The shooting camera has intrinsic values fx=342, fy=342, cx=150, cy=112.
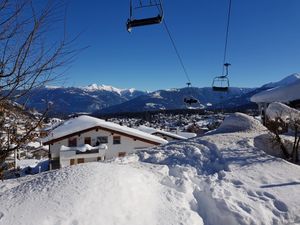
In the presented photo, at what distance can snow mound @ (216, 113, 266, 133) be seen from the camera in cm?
1356

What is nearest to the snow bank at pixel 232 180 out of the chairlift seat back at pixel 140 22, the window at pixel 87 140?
the chairlift seat back at pixel 140 22

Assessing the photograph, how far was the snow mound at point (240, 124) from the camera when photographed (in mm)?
13555

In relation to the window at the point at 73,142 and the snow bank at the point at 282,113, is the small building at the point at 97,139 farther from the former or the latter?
the snow bank at the point at 282,113

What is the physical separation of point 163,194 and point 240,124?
8.36 metres

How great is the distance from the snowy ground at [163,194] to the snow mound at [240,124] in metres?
4.83

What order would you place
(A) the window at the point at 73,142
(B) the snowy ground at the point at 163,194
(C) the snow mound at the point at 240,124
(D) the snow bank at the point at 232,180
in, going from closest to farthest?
(B) the snowy ground at the point at 163,194 < (D) the snow bank at the point at 232,180 < (C) the snow mound at the point at 240,124 < (A) the window at the point at 73,142

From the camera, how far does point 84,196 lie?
5578 millimetres

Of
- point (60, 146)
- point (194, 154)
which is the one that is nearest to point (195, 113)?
point (60, 146)

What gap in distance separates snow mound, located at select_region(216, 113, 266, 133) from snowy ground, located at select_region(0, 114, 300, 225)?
4.83 metres

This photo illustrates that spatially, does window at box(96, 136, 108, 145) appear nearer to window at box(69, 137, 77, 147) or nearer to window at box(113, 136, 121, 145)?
window at box(113, 136, 121, 145)

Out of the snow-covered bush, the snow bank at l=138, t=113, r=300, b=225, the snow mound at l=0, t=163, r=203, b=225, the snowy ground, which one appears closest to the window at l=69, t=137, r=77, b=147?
the snow-covered bush

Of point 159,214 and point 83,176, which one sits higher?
point 83,176

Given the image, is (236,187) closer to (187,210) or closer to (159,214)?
(187,210)

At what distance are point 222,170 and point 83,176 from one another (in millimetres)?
3511
